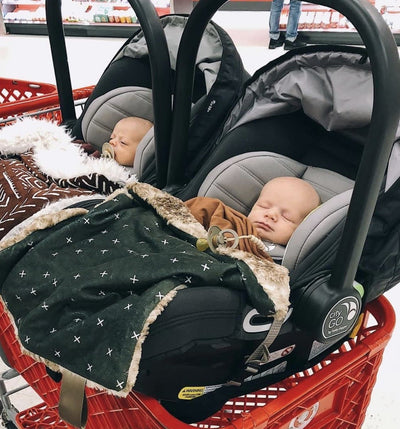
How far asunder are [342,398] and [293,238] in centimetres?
30

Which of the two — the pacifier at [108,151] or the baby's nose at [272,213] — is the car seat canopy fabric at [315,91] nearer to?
the baby's nose at [272,213]

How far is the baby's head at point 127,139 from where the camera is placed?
146 centimetres

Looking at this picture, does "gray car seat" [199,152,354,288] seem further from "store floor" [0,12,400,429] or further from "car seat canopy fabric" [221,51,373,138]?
"store floor" [0,12,400,429]

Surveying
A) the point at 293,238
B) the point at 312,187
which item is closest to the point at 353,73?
the point at 312,187

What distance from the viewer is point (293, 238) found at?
2.99ft

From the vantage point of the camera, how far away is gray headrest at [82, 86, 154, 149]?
1.55 metres

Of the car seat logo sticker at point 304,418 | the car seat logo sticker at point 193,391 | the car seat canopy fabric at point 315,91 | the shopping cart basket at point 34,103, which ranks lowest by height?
the car seat logo sticker at point 304,418

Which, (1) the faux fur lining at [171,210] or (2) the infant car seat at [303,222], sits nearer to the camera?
(2) the infant car seat at [303,222]

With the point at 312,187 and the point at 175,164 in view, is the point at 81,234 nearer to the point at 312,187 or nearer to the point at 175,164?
the point at 175,164

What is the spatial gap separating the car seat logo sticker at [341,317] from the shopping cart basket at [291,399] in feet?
0.31

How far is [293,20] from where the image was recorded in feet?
13.8

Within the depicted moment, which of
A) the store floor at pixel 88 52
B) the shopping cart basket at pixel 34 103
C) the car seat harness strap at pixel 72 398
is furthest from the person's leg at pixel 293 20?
the car seat harness strap at pixel 72 398

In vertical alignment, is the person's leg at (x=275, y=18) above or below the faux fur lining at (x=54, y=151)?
above

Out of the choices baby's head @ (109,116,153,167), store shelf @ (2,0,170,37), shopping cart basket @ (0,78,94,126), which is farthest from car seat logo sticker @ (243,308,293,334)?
store shelf @ (2,0,170,37)
